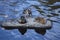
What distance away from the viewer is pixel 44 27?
21.4ft

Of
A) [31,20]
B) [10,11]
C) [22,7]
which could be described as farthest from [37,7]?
[31,20]

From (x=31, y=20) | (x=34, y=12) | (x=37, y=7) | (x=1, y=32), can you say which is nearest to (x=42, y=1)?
(x=37, y=7)

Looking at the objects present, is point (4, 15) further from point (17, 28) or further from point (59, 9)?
point (59, 9)

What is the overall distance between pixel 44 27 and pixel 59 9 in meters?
2.82

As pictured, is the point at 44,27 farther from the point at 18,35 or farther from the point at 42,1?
the point at 42,1

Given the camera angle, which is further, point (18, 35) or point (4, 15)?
point (4, 15)

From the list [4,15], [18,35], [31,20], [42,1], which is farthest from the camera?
[42,1]

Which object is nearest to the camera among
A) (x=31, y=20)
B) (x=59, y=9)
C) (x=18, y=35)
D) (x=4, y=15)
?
(x=18, y=35)

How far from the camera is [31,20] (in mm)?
7047

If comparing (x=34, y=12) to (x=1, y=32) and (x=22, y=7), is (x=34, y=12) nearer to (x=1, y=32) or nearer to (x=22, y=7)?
(x=22, y=7)

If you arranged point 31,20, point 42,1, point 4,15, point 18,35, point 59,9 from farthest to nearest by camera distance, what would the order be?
point 42,1
point 59,9
point 4,15
point 31,20
point 18,35

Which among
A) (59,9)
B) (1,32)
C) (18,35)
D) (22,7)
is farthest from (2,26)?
(59,9)

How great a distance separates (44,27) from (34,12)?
2.10 m

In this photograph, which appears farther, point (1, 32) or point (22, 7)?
point (22, 7)
